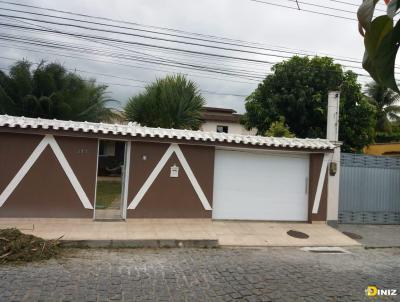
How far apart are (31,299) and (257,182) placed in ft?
25.3

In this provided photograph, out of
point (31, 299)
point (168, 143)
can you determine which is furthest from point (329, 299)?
point (168, 143)

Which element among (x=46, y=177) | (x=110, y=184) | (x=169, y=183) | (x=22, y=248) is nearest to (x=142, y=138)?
(x=169, y=183)

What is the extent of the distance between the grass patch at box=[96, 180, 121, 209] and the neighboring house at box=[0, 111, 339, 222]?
2741 millimetres

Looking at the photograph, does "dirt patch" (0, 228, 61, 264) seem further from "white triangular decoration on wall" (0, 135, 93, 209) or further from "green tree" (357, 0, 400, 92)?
"green tree" (357, 0, 400, 92)

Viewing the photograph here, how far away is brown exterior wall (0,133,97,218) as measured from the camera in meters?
9.73

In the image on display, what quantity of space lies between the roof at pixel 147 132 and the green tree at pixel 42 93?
7.36 metres

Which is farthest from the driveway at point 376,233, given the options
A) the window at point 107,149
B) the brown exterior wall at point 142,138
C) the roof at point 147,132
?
the window at point 107,149

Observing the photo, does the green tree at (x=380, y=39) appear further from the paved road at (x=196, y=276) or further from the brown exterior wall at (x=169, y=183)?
the brown exterior wall at (x=169, y=183)

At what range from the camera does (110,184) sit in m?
20.4

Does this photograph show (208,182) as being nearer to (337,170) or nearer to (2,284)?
(337,170)

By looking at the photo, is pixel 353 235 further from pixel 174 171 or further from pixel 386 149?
pixel 386 149

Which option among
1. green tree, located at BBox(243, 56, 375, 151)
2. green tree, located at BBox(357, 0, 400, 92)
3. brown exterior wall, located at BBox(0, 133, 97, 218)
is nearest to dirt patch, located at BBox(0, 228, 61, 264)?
brown exterior wall, located at BBox(0, 133, 97, 218)

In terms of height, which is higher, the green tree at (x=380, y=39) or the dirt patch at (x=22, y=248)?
the green tree at (x=380, y=39)

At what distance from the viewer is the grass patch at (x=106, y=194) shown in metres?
13.6
